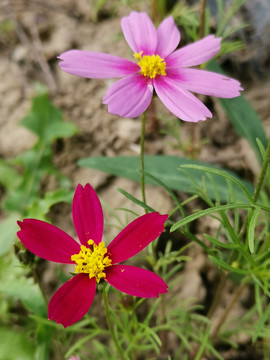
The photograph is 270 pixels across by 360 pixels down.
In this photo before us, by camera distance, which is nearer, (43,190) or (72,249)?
(72,249)

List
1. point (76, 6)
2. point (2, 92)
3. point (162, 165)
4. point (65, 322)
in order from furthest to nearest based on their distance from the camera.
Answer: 1. point (76, 6)
2. point (2, 92)
3. point (162, 165)
4. point (65, 322)

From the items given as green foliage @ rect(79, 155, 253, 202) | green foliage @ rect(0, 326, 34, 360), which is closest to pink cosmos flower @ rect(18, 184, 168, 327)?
green foliage @ rect(79, 155, 253, 202)

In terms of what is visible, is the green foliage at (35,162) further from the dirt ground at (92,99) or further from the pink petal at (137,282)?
the pink petal at (137,282)

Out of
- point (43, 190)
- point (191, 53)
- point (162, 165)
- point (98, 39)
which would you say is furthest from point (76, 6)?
point (191, 53)

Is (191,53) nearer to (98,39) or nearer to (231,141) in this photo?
(231,141)

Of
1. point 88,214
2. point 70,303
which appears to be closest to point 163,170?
point 88,214

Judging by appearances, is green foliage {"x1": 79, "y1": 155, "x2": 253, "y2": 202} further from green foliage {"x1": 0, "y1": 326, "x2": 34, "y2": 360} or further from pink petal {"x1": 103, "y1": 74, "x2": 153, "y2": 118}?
green foliage {"x1": 0, "y1": 326, "x2": 34, "y2": 360}

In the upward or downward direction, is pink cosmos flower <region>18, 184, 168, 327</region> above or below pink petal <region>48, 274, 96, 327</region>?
above

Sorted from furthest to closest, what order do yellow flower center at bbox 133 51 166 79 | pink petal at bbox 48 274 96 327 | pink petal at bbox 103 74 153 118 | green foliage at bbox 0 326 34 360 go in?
green foliage at bbox 0 326 34 360
yellow flower center at bbox 133 51 166 79
pink petal at bbox 103 74 153 118
pink petal at bbox 48 274 96 327
